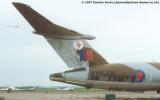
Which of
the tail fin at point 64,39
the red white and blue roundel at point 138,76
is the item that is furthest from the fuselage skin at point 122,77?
the tail fin at point 64,39

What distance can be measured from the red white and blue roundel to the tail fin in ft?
11.6

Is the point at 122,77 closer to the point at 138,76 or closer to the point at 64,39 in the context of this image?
the point at 138,76

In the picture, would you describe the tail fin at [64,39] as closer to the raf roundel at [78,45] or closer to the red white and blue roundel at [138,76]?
the raf roundel at [78,45]

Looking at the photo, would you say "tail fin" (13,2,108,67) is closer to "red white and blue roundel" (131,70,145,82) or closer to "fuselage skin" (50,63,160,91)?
"fuselage skin" (50,63,160,91)

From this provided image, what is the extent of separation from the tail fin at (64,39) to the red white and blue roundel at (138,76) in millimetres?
3540

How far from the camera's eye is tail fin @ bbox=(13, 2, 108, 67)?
95.6 ft

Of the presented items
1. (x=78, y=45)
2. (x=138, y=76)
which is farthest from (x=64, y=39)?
(x=138, y=76)

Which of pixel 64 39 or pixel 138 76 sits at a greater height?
pixel 64 39

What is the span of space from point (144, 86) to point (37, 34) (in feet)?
36.5

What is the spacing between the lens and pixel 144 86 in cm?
3531

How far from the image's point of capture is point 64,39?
31141 mm

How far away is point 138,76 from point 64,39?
779cm

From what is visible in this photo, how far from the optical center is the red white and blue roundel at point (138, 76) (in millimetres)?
34812

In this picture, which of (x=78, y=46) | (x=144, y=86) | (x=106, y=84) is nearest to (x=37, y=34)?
(x=78, y=46)
